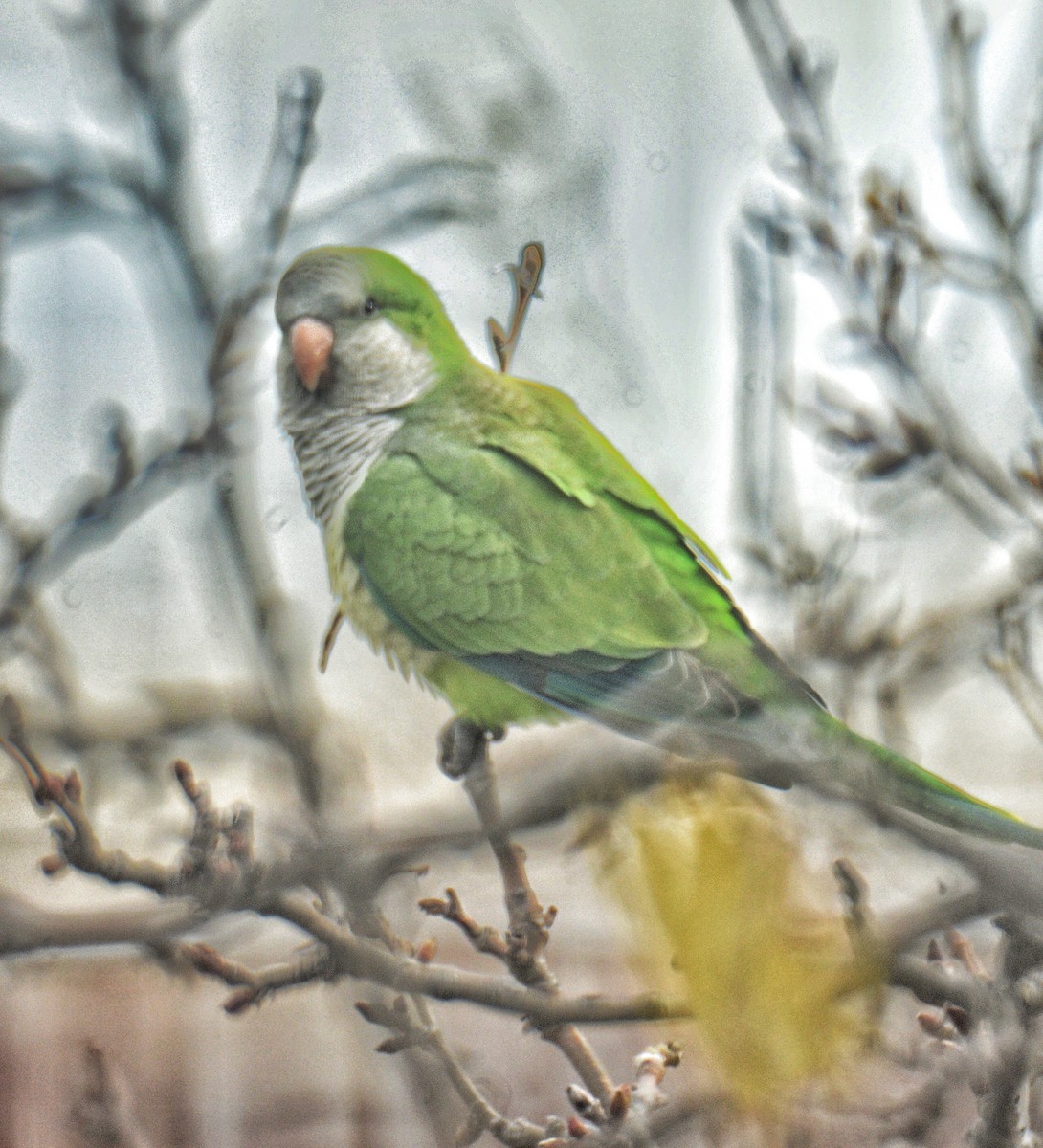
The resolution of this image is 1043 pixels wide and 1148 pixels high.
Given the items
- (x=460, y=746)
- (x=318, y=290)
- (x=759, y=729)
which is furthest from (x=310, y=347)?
(x=759, y=729)

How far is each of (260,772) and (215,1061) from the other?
68cm

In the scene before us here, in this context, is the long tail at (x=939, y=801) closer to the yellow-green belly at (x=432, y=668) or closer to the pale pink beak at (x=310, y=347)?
the yellow-green belly at (x=432, y=668)

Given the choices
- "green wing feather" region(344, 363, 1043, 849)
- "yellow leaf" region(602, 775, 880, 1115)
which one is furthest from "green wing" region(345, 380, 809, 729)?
"yellow leaf" region(602, 775, 880, 1115)

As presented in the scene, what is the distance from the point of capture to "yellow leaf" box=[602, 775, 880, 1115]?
24cm

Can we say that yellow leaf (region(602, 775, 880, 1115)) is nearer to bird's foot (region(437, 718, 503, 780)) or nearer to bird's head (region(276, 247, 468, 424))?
bird's foot (region(437, 718, 503, 780))

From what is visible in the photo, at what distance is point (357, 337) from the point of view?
31.8 inches

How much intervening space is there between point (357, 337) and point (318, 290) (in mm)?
87

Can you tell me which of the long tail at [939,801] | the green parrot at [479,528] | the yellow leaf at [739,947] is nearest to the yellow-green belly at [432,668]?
the green parrot at [479,528]

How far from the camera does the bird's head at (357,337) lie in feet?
2.40

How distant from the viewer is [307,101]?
0.81m

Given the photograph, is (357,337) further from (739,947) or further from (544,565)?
(739,947)

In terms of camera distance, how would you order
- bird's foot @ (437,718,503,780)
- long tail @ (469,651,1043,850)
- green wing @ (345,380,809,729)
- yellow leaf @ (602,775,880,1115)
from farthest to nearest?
green wing @ (345,380,809,729) < bird's foot @ (437,718,503,780) < long tail @ (469,651,1043,850) < yellow leaf @ (602,775,880,1115)

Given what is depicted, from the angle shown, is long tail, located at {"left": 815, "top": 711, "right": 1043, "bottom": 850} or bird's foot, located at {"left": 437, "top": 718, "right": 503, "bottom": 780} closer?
long tail, located at {"left": 815, "top": 711, "right": 1043, "bottom": 850}

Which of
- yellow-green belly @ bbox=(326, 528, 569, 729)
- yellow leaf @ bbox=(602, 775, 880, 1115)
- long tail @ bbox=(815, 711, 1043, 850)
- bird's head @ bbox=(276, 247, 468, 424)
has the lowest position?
yellow-green belly @ bbox=(326, 528, 569, 729)
